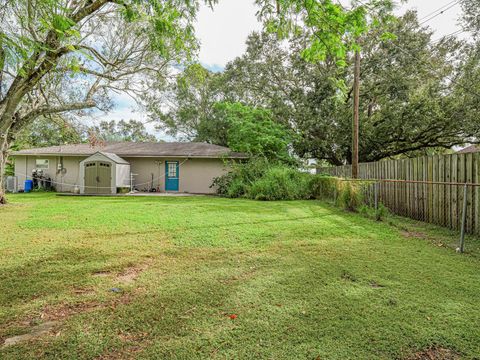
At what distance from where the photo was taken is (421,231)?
19.7 feet

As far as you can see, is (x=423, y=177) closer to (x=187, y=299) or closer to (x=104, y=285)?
(x=187, y=299)

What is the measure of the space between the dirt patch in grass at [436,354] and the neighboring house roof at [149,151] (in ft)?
45.7

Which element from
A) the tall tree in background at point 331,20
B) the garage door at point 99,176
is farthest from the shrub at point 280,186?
the tall tree in background at point 331,20

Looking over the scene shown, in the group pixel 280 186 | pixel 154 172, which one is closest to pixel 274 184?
pixel 280 186

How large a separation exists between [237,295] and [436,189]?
20.5 feet

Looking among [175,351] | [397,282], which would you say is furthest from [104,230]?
[397,282]

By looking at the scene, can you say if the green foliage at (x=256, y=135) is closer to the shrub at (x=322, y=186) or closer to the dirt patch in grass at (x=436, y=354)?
the shrub at (x=322, y=186)

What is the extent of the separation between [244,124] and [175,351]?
14486mm

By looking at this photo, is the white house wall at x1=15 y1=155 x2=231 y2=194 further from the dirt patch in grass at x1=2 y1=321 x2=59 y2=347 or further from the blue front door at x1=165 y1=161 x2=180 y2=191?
the dirt patch in grass at x1=2 y1=321 x2=59 y2=347

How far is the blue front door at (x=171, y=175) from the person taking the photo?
16.9 meters

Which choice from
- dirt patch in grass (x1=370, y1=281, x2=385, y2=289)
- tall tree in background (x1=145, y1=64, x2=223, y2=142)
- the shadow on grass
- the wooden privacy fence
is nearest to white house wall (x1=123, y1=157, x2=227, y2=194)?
tall tree in background (x1=145, y1=64, x2=223, y2=142)

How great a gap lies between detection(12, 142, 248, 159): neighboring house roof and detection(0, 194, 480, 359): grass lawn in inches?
434

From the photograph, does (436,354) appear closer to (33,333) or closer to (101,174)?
(33,333)

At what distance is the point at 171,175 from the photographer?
55.6ft
